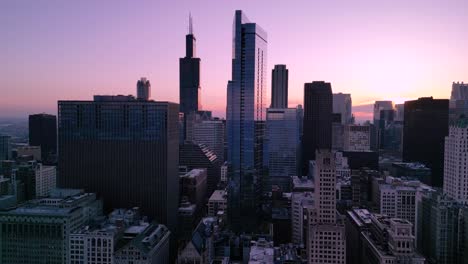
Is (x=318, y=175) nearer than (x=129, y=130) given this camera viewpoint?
Yes

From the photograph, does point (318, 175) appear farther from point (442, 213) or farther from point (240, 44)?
point (240, 44)

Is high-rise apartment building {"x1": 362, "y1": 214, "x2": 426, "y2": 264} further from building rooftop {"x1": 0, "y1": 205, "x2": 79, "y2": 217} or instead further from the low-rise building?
building rooftop {"x1": 0, "y1": 205, "x2": 79, "y2": 217}

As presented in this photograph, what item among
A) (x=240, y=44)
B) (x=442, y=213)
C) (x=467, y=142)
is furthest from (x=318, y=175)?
(x=240, y=44)

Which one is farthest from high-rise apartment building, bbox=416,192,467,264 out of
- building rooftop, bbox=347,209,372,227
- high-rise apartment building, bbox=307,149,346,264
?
high-rise apartment building, bbox=307,149,346,264

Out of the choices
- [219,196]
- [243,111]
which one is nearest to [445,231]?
[243,111]

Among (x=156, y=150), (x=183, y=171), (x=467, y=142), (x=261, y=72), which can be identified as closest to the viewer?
(x=467, y=142)

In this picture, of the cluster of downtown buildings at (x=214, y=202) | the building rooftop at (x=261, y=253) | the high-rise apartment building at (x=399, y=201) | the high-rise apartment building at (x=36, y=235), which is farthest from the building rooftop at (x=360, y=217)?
the high-rise apartment building at (x=36, y=235)

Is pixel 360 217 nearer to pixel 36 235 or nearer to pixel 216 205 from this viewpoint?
pixel 216 205
